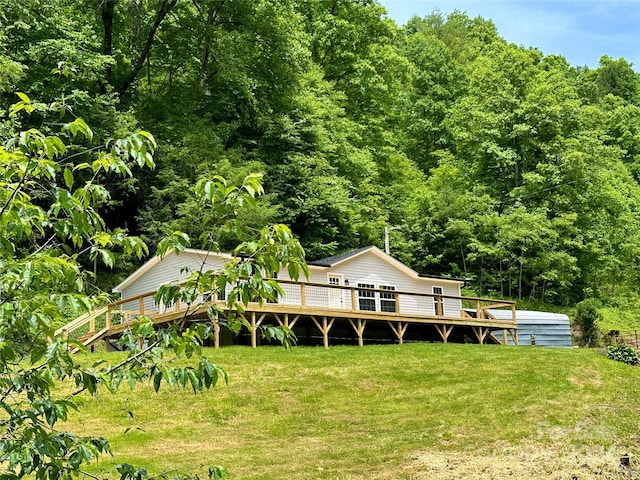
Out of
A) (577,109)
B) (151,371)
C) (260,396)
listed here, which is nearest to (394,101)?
(577,109)

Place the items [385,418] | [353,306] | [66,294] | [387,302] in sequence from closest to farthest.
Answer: [66,294]
[385,418]
[353,306]
[387,302]

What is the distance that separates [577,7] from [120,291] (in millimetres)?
17899

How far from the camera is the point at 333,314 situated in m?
17.8

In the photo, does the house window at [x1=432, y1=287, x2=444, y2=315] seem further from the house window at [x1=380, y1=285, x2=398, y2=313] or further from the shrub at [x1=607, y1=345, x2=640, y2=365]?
the shrub at [x1=607, y1=345, x2=640, y2=365]

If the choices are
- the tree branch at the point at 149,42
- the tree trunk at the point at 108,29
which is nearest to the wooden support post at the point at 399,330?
the tree branch at the point at 149,42

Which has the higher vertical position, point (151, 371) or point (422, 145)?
point (422, 145)

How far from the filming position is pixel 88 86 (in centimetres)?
2503

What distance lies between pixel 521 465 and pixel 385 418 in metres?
3.33

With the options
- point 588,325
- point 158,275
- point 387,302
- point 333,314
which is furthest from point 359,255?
point 588,325

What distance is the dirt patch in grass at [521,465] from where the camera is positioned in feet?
26.2

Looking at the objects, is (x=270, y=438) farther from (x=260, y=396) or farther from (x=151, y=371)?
(x=151, y=371)

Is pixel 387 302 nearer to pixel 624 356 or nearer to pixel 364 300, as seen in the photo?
pixel 364 300

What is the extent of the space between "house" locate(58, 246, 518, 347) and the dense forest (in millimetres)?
3701

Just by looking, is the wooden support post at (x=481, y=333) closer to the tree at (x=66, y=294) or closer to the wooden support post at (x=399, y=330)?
the wooden support post at (x=399, y=330)
